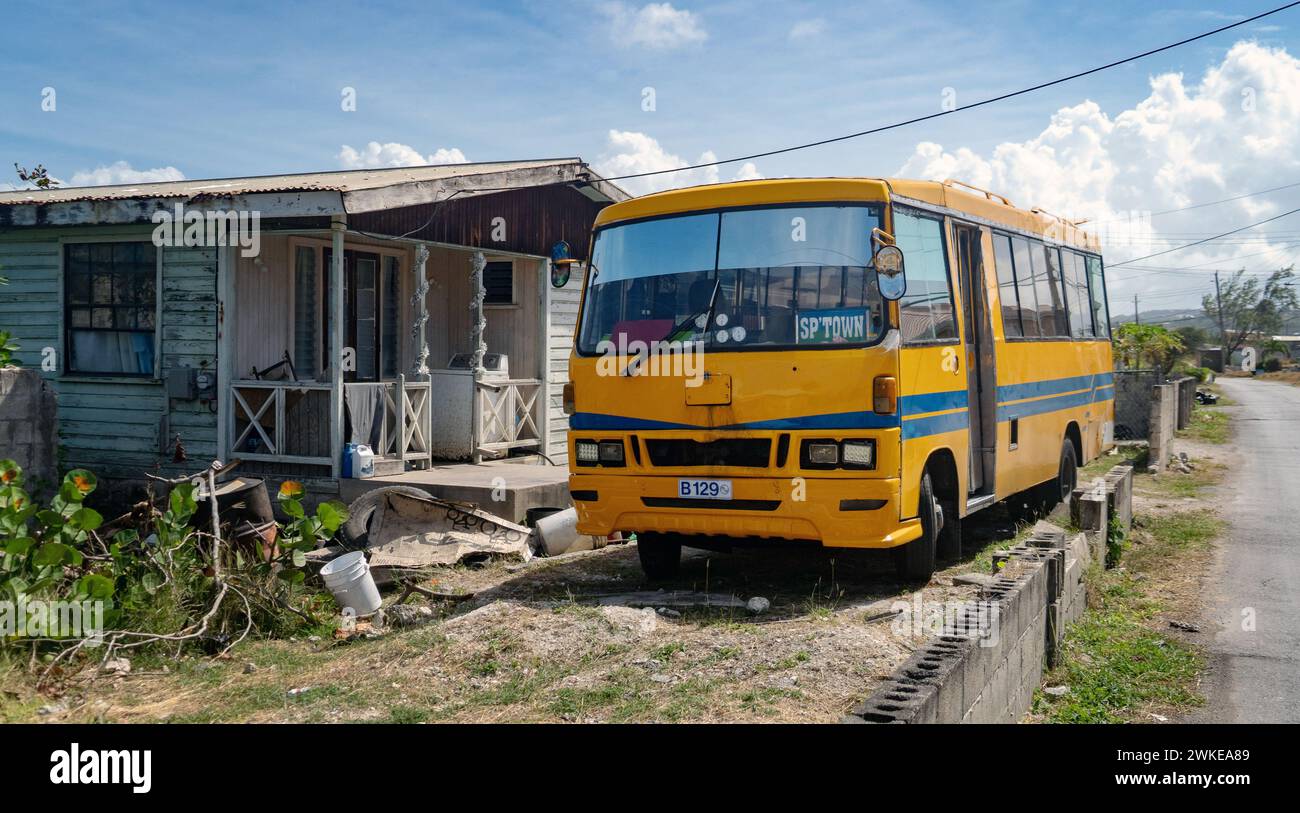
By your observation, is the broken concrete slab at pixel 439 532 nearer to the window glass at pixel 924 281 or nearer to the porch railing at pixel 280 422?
the porch railing at pixel 280 422

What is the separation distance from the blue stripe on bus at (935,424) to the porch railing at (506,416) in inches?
267

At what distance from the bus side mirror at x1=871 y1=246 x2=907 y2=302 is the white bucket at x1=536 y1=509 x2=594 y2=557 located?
14.7 feet

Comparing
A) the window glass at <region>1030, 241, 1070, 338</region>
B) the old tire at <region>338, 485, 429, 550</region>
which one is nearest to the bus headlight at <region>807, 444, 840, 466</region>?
the window glass at <region>1030, 241, 1070, 338</region>

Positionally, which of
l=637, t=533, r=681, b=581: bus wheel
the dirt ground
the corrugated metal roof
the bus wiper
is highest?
the corrugated metal roof

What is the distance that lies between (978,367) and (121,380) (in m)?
9.39

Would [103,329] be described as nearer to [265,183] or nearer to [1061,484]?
[265,183]

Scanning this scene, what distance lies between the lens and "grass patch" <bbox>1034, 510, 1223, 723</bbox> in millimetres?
6859

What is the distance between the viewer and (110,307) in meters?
13.1

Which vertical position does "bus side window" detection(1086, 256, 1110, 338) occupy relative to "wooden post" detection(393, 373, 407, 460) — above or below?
above

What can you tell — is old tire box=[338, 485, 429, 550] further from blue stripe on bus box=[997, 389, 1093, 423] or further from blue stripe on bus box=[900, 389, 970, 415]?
blue stripe on bus box=[997, 389, 1093, 423]

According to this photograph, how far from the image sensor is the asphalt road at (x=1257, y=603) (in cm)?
687

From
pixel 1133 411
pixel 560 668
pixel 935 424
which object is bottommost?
pixel 560 668

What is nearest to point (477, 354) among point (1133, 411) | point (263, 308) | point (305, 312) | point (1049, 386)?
point (305, 312)
